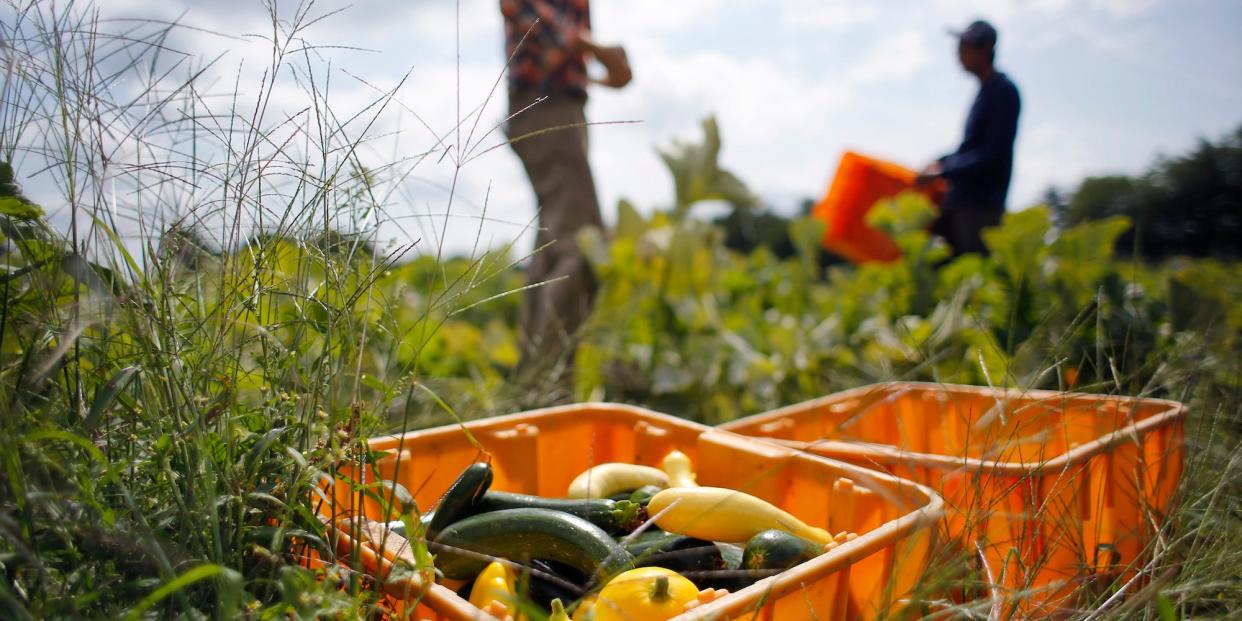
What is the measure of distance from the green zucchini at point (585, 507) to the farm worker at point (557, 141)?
5.01 feet

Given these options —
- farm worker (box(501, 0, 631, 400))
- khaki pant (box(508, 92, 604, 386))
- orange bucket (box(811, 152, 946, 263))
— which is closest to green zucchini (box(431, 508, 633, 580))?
farm worker (box(501, 0, 631, 400))

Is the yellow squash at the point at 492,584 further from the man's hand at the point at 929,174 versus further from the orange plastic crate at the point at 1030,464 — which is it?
the man's hand at the point at 929,174

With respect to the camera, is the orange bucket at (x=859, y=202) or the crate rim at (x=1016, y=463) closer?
the crate rim at (x=1016, y=463)

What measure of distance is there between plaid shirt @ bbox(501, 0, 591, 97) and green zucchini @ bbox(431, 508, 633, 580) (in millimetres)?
2532

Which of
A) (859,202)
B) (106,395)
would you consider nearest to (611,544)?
(106,395)

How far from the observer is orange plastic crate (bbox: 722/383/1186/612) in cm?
112

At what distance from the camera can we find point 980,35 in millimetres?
3518

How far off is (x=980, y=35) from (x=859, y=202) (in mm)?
1297

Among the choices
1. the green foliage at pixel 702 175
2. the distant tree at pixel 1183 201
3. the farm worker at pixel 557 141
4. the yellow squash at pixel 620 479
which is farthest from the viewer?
the distant tree at pixel 1183 201

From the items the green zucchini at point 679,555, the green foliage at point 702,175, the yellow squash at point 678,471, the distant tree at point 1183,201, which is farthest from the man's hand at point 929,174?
the distant tree at point 1183,201

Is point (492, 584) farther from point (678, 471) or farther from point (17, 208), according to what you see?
point (17, 208)

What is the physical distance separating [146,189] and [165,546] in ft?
1.54

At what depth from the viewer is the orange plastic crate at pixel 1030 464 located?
1125mm

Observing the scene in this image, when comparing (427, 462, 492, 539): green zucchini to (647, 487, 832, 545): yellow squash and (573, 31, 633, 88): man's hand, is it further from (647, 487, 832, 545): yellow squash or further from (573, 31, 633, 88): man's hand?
(573, 31, 633, 88): man's hand
